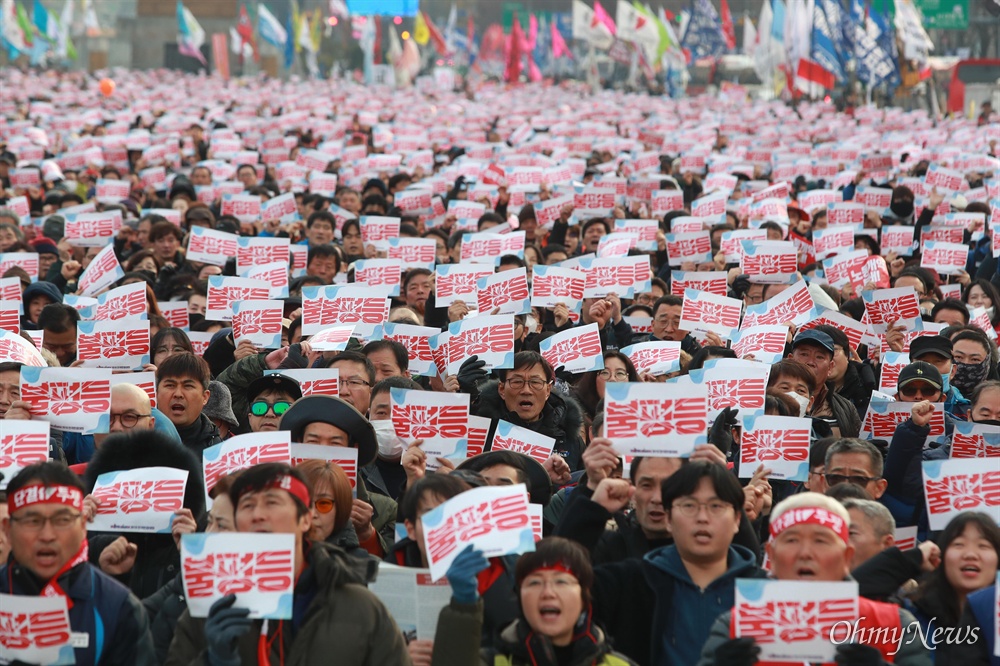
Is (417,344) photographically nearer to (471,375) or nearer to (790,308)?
(471,375)

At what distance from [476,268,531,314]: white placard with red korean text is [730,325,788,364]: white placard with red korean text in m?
1.88

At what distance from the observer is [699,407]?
5832 mm

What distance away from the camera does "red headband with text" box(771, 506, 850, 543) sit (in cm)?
475

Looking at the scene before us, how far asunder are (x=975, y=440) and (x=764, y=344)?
2242 mm

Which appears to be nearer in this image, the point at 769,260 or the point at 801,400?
the point at 801,400

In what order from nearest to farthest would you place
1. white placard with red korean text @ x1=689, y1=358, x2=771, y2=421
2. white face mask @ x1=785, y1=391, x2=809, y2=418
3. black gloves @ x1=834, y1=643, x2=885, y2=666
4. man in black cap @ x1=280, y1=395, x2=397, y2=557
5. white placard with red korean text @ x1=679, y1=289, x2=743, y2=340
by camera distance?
black gloves @ x1=834, y1=643, x2=885, y2=666
man in black cap @ x1=280, y1=395, x2=397, y2=557
white placard with red korean text @ x1=689, y1=358, x2=771, y2=421
white face mask @ x1=785, y1=391, x2=809, y2=418
white placard with red korean text @ x1=679, y1=289, x2=743, y2=340

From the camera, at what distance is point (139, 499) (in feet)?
19.1

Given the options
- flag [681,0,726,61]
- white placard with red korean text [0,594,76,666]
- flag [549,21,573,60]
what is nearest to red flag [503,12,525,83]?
flag [549,21,573,60]

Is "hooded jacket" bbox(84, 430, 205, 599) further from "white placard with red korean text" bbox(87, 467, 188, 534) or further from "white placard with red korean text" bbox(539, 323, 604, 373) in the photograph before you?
"white placard with red korean text" bbox(539, 323, 604, 373)

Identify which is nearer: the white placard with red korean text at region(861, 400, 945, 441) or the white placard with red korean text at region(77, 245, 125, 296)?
the white placard with red korean text at region(861, 400, 945, 441)

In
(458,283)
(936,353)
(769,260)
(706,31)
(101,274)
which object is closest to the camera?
(936,353)

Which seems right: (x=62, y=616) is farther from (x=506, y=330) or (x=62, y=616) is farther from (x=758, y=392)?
(x=506, y=330)

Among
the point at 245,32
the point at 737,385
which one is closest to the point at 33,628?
the point at 737,385

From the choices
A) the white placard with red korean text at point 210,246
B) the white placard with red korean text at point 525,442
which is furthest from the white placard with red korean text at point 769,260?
the white placard with red korean text at point 525,442
